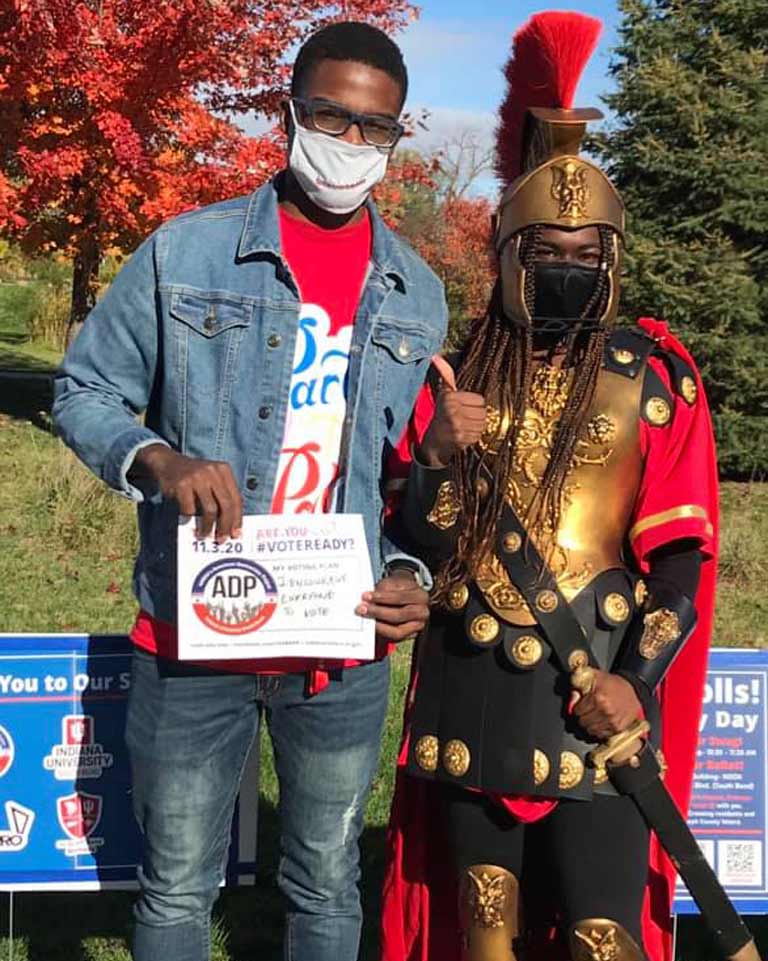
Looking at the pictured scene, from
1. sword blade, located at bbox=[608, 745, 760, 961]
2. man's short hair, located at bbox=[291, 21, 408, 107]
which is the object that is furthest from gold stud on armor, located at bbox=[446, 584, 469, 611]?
man's short hair, located at bbox=[291, 21, 408, 107]

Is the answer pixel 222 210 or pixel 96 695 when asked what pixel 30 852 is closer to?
pixel 96 695

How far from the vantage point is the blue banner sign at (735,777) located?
3701mm

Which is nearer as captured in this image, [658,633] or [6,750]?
[658,633]

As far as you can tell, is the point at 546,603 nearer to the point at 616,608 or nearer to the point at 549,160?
the point at 616,608

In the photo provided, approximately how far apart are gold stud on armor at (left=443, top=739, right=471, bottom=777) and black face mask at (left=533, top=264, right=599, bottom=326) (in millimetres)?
976

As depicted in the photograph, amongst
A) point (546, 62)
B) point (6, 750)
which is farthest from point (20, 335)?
point (546, 62)

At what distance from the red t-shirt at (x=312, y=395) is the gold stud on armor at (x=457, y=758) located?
1.29 ft

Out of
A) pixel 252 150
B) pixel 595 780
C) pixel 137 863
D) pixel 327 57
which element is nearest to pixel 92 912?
pixel 137 863

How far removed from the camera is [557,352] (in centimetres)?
292

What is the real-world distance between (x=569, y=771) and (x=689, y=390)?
0.91 m

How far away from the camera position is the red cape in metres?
3.06

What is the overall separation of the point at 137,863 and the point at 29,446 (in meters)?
9.44

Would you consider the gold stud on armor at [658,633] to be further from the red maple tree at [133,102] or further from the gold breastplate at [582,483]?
the red maple tree at [133,102]

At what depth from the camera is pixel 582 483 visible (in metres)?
2.82
